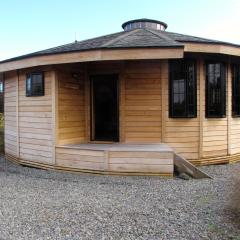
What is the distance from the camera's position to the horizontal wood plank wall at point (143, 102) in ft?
26.7

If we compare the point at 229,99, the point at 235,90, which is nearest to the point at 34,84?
the point at 229,99

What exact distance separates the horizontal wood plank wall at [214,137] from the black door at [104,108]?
2374 mm

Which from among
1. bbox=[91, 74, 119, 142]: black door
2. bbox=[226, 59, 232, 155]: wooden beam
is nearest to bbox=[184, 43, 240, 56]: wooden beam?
bbox=[226, 59, 232, 155]: wooden beam

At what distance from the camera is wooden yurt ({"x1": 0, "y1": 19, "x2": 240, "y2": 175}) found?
776cm

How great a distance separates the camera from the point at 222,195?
5367mm

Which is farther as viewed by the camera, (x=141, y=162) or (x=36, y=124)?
(x=36, y=124)

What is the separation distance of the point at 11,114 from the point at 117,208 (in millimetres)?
6237

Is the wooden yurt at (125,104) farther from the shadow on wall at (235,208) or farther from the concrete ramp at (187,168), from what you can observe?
the shadow on wall at (235,208)

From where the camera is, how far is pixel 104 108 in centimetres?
859

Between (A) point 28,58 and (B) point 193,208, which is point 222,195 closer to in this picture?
(B) point 193,208

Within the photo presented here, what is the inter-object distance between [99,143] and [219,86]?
3.64 m

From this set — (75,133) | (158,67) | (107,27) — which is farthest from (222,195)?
(107,27)

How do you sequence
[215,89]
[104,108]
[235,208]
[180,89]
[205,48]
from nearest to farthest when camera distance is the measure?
[235,208] < [205,48] < [180,89] < [215,89] < [104,108]

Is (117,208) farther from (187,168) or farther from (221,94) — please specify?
(221,94)
